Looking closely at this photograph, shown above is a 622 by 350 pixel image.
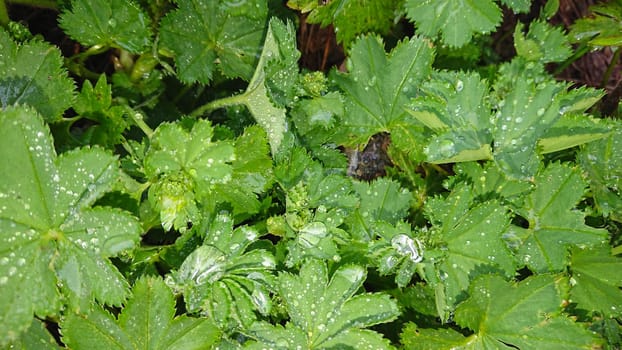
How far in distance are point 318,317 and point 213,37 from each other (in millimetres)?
1228

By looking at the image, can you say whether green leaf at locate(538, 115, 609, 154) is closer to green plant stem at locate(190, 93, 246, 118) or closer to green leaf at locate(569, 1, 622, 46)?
green leaf at locate(569, 1, 622, 46)

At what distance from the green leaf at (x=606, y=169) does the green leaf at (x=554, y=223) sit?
0.57 feet

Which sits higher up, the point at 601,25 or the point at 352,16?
the point at 352,16

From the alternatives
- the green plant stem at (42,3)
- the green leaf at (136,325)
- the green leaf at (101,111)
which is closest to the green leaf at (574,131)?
the green leaf at (136,325)

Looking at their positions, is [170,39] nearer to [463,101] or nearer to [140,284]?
[140,284]

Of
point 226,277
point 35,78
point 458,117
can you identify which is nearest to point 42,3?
point 35,78

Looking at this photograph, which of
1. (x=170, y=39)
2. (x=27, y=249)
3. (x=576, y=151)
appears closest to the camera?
(x=27, y=249)

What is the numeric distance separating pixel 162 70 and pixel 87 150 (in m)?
0.84

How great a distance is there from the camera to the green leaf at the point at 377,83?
2238mm

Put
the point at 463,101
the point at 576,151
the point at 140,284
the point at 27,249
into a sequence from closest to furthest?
the point at 27,249, the point at 140,284, the point at 463,101, the point at 576,151

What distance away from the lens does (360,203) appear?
223 cm

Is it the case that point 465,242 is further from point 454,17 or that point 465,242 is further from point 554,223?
point 454,17

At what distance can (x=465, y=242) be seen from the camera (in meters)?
2.08

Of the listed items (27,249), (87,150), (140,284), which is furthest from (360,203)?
(27,249)
